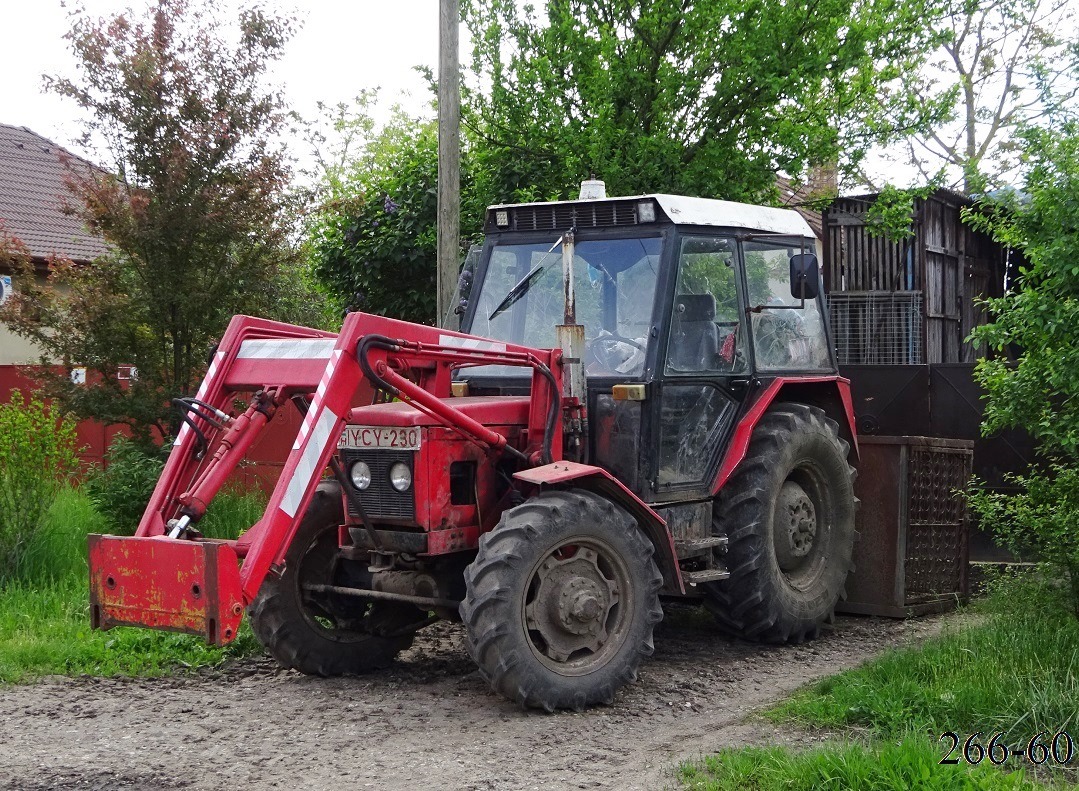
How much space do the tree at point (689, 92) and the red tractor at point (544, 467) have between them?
2.73m

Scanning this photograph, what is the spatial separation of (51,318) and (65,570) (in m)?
2.03

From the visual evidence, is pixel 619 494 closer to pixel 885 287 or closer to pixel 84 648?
pixel 84 648

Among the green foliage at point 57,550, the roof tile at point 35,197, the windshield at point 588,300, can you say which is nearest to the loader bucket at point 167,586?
the windshield at point 588,300

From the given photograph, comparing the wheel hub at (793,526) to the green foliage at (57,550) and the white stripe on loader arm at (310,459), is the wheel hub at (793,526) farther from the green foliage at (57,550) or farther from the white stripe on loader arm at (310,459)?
the green foliage at (57,550)

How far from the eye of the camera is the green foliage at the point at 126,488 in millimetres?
9531

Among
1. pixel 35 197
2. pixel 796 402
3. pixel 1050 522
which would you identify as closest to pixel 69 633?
pixel 796 402

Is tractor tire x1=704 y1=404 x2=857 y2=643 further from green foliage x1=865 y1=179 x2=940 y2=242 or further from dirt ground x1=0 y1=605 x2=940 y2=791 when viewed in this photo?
green foliage x1=865 y1=179 x2=940 y2=242

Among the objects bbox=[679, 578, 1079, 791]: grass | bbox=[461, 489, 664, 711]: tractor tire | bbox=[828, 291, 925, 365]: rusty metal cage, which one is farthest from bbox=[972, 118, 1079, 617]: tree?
bbox=[828, 291, 925, 365]: rusty metal cage

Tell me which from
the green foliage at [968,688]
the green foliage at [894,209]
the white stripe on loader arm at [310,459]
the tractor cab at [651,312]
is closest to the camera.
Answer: the green foliage at [968,688]

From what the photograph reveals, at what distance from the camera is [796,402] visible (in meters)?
7.85

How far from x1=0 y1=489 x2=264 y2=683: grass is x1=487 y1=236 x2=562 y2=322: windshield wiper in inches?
93.8

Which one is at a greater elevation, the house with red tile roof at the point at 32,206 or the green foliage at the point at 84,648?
the house with red tile roof at the point at 32,206

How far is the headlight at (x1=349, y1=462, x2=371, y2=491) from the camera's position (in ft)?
20.6

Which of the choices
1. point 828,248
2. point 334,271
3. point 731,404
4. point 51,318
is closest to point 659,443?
point 731,404
